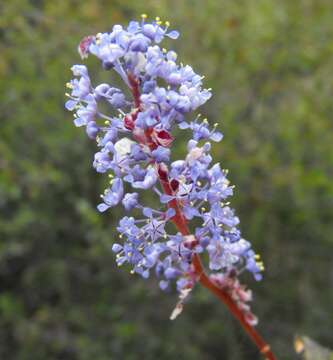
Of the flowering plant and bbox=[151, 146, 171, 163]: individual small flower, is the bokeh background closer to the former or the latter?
the flowering plant

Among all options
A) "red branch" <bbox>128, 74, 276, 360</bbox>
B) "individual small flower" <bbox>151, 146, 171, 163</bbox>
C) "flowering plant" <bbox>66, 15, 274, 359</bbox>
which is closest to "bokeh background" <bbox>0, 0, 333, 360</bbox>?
"red branch" <bbox>128, 74, 276, 360</bbox>

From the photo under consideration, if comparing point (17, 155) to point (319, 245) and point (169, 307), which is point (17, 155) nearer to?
point (169, 307)

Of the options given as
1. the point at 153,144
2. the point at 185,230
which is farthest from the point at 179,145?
the point at 153,144

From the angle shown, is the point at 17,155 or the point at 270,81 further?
the point at 270,81

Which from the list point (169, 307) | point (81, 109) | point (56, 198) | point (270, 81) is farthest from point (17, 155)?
point (81, 109)

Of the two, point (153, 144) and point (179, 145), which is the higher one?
point (179, 145)

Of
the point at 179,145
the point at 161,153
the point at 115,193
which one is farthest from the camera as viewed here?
the point at 179,145

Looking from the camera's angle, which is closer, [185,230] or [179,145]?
[185,230]

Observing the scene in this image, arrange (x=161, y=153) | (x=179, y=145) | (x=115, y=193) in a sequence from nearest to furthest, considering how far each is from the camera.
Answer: (x=161, y=153)
(x=115, y=193)
(x=179, y=145)

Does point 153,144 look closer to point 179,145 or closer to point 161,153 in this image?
point 161,153
